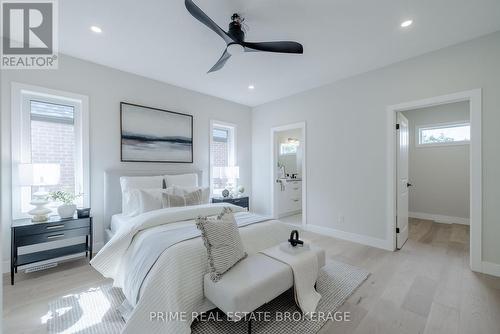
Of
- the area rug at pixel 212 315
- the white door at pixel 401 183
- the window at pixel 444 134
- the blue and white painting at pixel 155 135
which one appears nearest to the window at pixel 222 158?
the blue and white painting at pixel 155 135

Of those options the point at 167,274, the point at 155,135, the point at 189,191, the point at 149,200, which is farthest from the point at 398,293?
the point at 155,135

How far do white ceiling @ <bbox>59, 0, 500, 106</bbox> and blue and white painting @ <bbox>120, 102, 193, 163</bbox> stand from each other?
630 millimetres

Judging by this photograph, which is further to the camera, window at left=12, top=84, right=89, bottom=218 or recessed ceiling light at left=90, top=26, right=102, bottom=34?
window at left=12, top=84, right=89, bottom=218

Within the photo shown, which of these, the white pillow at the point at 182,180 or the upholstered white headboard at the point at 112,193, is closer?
the upholstered white headboard at the point at 112,193

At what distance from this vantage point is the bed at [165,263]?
69.8 inches

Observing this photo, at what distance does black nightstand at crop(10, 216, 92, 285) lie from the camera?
2.57 m

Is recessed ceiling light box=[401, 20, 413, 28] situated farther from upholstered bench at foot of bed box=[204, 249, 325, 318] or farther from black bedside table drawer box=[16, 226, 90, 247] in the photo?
black bedside table drawer box=[16, 226, 90, 247]

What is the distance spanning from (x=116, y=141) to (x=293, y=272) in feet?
10.1

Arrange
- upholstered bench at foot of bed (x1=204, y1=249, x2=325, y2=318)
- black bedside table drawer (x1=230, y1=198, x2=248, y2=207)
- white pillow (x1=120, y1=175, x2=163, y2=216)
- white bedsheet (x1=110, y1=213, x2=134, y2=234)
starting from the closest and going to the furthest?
upholstered bench at foot of bed (x1=204, y1=249, x2=325, y2=318) → white bedsheet (x1=110, y1=213, x2=134, y2=234) → white pillow (x1=120, y1=175, x2=163, y2=216) → black bedside table drawer (x1=230, y1=198, x2=248, y2=207)

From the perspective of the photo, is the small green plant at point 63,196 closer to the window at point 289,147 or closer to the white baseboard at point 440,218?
the window at point 289,147

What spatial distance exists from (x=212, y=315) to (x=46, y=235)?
216cm

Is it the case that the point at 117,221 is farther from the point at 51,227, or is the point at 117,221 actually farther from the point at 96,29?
the point at 96,29

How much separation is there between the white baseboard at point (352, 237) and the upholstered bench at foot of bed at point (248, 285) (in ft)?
7.04

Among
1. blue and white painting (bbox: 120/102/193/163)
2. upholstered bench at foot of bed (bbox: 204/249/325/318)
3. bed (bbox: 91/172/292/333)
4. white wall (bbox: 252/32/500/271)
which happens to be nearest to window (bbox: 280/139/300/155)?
white wall (bbox: 252/32/500/271)
